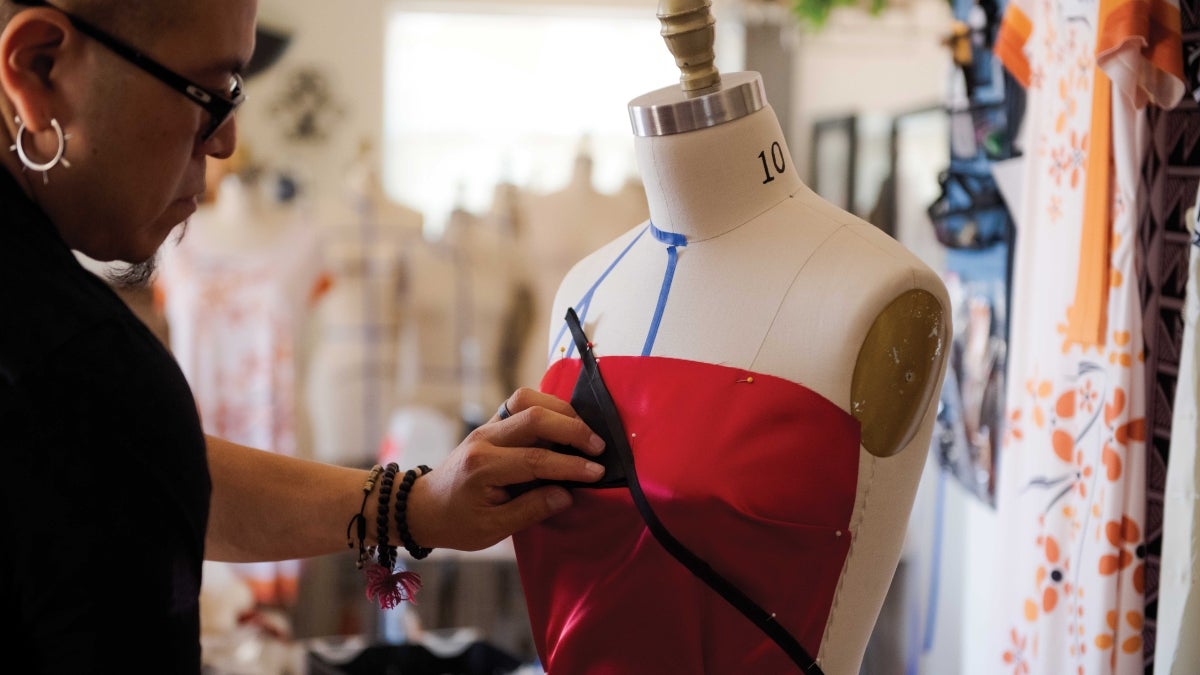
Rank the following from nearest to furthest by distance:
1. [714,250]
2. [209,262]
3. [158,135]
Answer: [158,135] → [714,250] → [209,262]

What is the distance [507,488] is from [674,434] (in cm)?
22

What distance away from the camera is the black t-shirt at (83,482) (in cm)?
86

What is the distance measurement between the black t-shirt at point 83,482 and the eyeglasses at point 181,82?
161mm

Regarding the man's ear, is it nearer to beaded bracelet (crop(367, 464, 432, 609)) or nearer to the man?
the man

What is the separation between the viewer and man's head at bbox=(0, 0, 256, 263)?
975 mm

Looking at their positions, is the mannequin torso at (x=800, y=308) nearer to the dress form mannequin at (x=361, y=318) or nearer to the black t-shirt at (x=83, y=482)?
the black t-shirt at (x=83, y=482)

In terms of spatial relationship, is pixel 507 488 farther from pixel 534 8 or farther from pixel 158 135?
pixel 534 8

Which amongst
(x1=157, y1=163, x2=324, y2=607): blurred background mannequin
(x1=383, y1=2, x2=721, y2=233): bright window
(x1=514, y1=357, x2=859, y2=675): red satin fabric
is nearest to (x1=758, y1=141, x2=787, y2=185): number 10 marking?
(x1=514, y1=357, x2=859, y2=675): red satin fabric

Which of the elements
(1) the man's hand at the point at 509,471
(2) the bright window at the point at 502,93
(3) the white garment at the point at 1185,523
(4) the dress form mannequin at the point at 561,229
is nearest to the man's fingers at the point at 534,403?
(1) the man's hand at the point at 509,471

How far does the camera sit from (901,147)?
3.48 metres

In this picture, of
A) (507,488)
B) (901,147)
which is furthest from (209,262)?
(507,488)

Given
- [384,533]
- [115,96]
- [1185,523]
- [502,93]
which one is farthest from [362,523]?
[502,93]

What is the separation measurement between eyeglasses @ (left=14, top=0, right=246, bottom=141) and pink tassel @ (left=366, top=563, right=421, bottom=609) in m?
0.56

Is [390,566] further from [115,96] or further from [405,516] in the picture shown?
[115,96]
